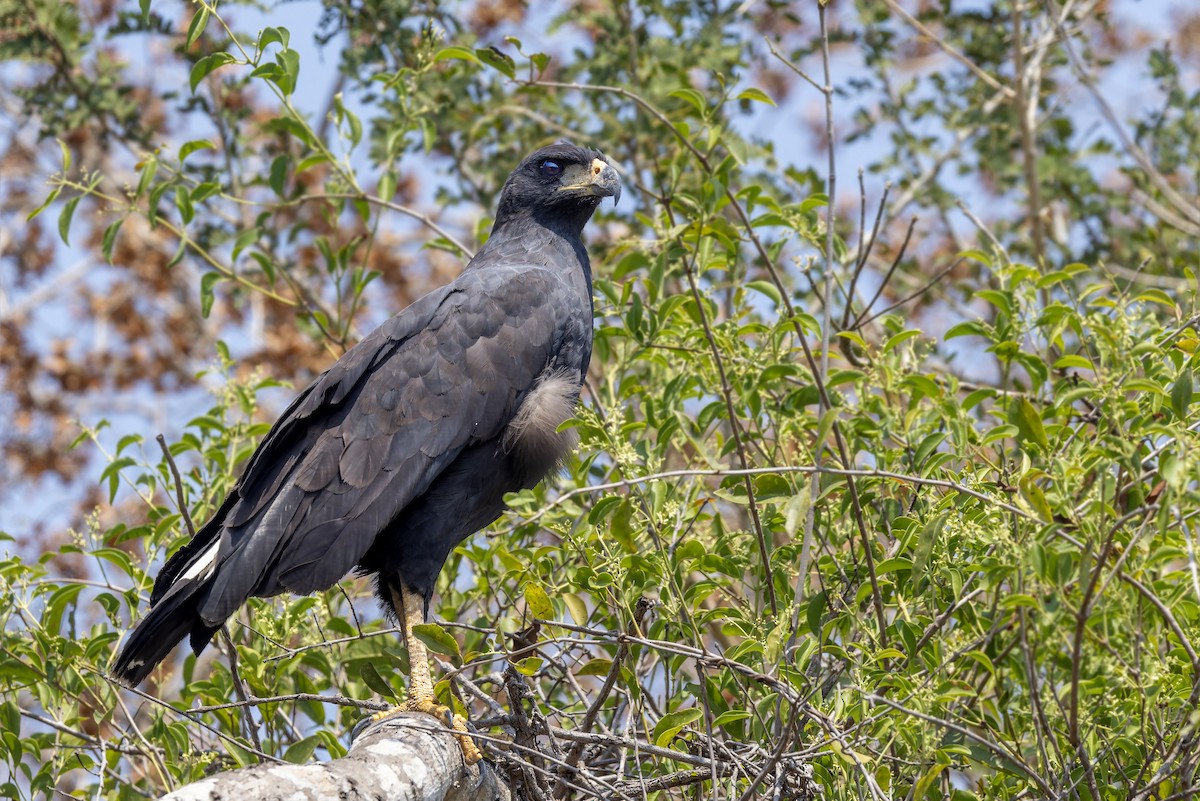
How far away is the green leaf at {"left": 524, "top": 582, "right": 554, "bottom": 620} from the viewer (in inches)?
133

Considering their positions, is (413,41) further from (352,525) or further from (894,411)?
(894,411)

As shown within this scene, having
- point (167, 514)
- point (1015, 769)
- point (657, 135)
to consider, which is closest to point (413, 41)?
point (657, 135)

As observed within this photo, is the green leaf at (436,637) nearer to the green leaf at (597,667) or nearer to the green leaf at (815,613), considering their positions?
the green leaf at (597,667)

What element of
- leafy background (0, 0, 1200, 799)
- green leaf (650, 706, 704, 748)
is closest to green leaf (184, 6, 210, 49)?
leafy background (0, 0, 1200, 799)

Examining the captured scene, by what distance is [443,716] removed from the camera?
3.95 meters

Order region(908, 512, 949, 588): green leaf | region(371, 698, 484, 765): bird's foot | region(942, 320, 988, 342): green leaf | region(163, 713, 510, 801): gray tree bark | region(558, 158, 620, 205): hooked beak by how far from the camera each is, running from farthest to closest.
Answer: region(558, 158, 620, 205): hooked beak, region(942, 320, 988, 342): green leaf, region(371, 698, 484, 765): bird's foot, region(908, 512, 949, 588): green leaf, region(163, 713, 510, 801): gray tree bark

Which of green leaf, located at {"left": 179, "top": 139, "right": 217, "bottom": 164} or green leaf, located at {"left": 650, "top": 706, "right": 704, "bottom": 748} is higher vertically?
green leaf, located at {"left": 179, "top": 139, "right": 217, "bottom": 164}

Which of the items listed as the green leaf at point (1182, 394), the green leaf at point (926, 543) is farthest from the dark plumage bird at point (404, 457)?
the green leaf at point (1182, 394)

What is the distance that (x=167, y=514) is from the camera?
14.7 feet

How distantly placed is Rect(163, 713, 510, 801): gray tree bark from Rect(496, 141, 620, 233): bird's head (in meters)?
2.02

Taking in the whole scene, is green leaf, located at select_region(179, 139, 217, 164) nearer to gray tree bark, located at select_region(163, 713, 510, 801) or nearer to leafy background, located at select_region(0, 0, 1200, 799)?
leafy background, located at select_region(0, 0, 1200, 799)

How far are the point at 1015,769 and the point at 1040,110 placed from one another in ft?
17.4

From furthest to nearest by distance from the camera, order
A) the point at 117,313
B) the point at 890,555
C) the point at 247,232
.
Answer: the point at 117,313, the point at 247,232, the point at 890,555

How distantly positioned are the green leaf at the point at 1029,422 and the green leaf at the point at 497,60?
6.48 ft
